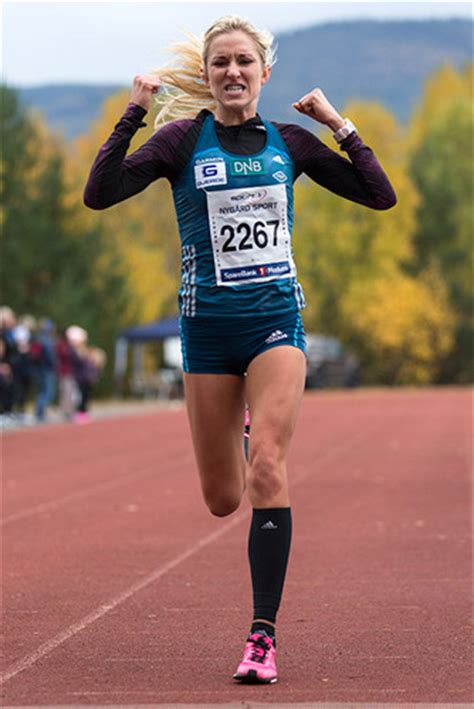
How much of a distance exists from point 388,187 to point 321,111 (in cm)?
39

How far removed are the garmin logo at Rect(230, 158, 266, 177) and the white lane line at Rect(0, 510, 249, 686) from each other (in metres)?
2.01

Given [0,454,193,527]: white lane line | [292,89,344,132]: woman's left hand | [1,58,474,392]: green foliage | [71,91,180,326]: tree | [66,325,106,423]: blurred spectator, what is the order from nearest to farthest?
[292,89,344,132]: woman's left hand → [0,454,193,527]: white lane line → [66,325,106,423]: blurred spectator → [71,91,180,326]: tree → [1,58,474,392]: green foliage

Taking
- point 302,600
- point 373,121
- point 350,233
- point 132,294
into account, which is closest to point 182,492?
point 302,600

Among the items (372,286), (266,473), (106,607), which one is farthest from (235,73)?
(372,286)

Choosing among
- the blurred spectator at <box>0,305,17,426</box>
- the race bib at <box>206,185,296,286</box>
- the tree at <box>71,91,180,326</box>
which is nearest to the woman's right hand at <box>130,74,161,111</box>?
the race bib at <box>206,185,296,286</box>

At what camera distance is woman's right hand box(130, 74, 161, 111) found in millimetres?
6707

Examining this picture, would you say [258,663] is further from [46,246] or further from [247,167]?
[46,246]

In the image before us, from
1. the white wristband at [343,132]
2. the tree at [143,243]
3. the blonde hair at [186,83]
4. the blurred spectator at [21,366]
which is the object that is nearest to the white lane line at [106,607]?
the blonde hair at [186,83]

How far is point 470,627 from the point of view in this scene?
7.67m

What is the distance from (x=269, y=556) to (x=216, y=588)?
279 centimetres

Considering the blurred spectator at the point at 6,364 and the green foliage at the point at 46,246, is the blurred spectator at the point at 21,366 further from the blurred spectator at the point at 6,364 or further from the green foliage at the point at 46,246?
the green foliage at the point at 46,246

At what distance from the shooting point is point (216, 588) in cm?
922

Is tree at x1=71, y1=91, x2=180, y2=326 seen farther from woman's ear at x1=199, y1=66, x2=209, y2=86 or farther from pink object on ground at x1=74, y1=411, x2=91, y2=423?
woman's ear at x1=199, y1=66, x2=209, y2=86

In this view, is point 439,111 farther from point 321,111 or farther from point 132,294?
point 321,111
